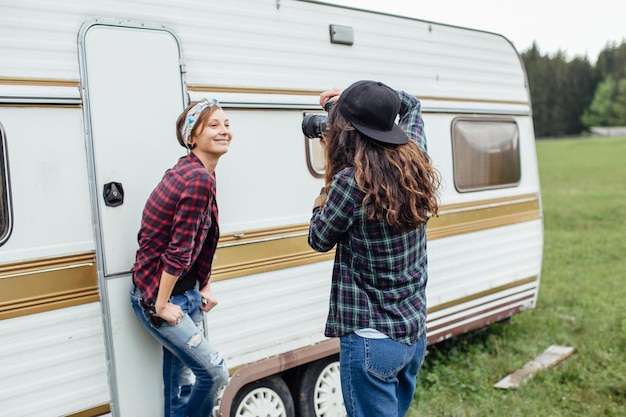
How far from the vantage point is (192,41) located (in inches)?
140

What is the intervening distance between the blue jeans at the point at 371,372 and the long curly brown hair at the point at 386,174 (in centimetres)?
48

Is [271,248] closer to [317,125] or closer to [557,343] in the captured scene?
[317,125]

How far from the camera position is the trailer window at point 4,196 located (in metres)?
2.91

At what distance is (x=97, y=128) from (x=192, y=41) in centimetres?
78

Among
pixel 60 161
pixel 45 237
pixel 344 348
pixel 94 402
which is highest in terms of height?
pixel 60 161

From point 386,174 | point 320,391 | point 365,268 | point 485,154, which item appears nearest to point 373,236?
point 365,268

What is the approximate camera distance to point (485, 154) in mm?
5484

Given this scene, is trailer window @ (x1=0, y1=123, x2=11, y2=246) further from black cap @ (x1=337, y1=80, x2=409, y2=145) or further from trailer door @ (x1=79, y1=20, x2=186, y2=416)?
black cap @ (x1=337, y1=80, x2=409, y2=145)

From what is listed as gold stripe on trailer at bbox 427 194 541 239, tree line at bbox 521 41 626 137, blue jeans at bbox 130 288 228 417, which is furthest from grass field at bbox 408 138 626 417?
tree line at bbox 521 41 626 137

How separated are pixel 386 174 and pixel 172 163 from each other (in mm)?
1436

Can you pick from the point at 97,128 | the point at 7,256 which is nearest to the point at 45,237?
the point at 7,256

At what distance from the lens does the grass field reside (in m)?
4.61

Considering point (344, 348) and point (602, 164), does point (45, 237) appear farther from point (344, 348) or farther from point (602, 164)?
point (602, 164)

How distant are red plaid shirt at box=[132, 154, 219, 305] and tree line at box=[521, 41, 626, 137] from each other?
69241mm
